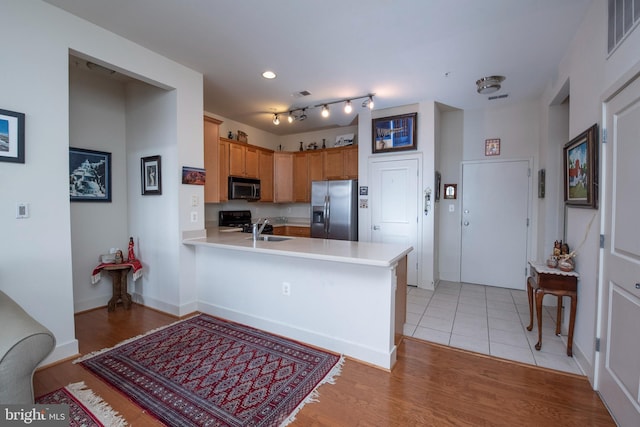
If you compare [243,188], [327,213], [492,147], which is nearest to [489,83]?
[492,147]

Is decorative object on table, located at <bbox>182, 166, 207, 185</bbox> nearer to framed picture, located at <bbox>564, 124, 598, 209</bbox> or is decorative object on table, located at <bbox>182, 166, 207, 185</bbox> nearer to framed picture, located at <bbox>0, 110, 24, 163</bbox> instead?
framed picture, located at <bbox>0, 110, 24, 163</bbox>

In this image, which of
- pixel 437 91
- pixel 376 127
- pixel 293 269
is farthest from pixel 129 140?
pixel 437 91

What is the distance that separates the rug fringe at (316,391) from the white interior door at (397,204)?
2.48 meters

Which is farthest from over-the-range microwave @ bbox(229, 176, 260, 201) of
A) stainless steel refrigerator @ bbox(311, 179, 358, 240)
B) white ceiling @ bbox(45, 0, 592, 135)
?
white ceiling @ bbox(45, 0, 592, 135)

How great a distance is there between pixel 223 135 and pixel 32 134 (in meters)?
2.93

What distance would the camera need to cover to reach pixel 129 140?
3535 mm

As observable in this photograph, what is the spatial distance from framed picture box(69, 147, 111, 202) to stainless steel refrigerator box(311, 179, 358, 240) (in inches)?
116

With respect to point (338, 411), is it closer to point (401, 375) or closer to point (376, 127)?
point (401, 375)

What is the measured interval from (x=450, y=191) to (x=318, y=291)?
322cm

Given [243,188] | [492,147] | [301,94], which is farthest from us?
[243,188]

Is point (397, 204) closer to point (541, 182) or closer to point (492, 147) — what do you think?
point (492, 147)

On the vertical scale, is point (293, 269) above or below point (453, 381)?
above

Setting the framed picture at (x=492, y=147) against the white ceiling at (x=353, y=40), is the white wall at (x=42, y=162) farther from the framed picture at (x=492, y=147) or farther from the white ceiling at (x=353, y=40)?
the framed picture at (x=492, y=147)

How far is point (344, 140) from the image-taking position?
523cm
